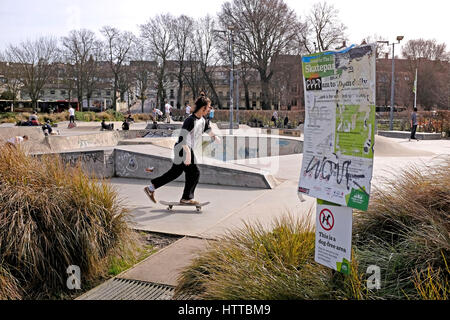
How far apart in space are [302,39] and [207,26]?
24495 mm

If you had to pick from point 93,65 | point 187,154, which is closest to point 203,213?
point 187,154

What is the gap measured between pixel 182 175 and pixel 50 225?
582 centimetres

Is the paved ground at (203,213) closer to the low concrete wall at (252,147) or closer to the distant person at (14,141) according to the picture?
the distant person at (14,141)

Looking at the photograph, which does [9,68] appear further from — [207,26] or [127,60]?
[207,26]

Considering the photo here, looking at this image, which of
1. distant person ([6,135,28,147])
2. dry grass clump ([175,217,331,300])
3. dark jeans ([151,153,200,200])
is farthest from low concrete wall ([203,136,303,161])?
dry grass clump ([175,217,331,300])

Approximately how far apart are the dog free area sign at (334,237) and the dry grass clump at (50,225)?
228cm

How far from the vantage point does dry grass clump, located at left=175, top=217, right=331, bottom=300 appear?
276 centimetres

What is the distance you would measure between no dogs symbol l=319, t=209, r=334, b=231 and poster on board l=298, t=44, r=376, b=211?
14 centimetres

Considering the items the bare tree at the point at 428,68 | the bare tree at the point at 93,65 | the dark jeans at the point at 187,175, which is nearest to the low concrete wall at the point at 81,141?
the dark jeans at the point at 187,175

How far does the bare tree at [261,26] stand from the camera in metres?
49.6

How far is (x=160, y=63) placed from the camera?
2896 inches

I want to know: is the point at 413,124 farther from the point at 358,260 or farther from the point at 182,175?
the point at 358,260

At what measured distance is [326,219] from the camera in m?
2.84

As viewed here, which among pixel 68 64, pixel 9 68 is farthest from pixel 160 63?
pixel 9 68
